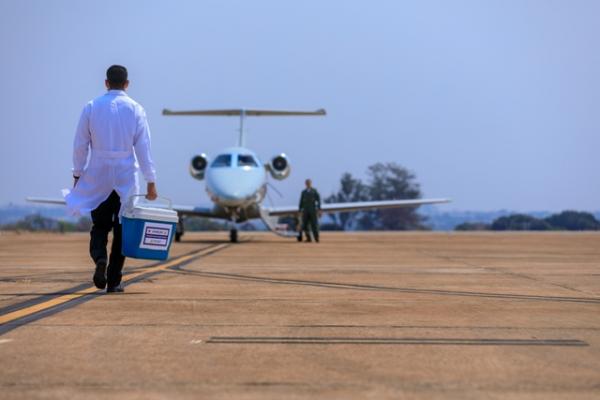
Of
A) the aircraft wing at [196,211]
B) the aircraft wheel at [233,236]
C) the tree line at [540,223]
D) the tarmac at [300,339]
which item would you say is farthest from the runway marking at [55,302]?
the tree line at [540,223]

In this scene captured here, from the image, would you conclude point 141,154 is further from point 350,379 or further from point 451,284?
point 350,379

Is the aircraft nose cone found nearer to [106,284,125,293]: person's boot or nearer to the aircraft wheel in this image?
the aircraft wheel

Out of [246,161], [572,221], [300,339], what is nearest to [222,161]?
[246,161]

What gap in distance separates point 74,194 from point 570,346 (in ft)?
15.9

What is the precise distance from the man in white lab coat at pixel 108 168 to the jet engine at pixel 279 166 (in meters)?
23.7

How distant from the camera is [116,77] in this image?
864cm

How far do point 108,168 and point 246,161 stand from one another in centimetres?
2116

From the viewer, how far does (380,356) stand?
4.77 metres

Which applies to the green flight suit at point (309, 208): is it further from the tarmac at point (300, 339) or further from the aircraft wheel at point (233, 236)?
the tarmac at point (300, 339)

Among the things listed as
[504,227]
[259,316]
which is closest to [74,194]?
[259,316]

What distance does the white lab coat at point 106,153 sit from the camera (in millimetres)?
8391

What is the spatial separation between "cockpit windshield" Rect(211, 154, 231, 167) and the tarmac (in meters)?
19.4

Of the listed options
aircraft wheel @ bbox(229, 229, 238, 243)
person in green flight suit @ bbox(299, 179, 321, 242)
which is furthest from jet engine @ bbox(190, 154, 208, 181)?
person in green flight suit @ bbox(299, 179, 321, 242)

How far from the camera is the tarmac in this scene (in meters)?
4.01
